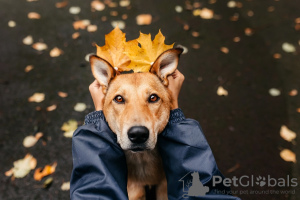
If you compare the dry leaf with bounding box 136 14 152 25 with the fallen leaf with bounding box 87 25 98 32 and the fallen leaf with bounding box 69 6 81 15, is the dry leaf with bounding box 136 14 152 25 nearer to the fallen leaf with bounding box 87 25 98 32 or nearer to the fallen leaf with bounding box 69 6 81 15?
the fallen leaf with bounding box 87 25 98 32

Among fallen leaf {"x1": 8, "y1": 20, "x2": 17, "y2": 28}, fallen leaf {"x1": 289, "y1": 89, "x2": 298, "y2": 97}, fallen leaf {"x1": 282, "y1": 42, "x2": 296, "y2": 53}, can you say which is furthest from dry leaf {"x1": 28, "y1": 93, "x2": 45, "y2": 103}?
fallen leaf {"x1": 282, "y1": 42, "x2": 296, "y2": 53}

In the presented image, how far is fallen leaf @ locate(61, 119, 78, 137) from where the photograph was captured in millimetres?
3758

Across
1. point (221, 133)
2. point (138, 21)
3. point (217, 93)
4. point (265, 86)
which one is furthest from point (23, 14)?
point (265, 86)

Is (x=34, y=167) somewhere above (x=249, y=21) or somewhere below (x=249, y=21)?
below

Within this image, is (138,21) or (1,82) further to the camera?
(138,21)

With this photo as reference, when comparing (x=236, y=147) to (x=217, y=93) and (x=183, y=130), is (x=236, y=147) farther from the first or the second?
(x=183, y=130)

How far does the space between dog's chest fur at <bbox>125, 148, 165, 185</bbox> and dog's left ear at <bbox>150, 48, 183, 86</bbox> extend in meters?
0.73

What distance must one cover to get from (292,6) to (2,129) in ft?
20.3

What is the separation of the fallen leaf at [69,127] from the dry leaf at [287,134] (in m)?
3.13

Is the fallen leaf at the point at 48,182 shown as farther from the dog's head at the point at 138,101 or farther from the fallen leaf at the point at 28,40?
the fallen leaf at the point at 28,40

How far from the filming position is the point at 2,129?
379cm

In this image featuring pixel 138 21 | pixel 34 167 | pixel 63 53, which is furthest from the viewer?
pixel 138 21

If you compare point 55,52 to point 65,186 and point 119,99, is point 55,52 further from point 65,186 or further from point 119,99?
point 119,99

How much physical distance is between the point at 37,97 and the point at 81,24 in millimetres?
1891
